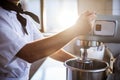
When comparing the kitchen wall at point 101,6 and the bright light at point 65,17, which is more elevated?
the kitchen wall at point 101,6

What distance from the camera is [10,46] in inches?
31.3

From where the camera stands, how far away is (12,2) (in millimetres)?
978

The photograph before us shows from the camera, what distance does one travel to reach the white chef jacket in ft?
2.60

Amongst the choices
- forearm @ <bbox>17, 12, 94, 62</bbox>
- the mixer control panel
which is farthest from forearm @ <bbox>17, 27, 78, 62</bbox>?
the mixer control panel

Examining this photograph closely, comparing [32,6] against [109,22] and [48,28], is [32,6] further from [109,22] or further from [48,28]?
[109,22]

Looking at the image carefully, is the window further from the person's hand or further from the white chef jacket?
the person's hand

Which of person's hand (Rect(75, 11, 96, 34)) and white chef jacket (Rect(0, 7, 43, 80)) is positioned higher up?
person's hand (Rect(75, 11, 96, 34))

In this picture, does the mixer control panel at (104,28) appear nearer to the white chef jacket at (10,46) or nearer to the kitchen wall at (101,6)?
the white chef jacket at (10,46)

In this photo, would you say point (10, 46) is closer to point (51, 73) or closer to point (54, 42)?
point (54, 42)

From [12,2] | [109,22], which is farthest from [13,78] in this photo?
[109,22]

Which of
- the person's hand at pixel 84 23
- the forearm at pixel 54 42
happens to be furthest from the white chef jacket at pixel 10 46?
the person's hand at pixel 84 23

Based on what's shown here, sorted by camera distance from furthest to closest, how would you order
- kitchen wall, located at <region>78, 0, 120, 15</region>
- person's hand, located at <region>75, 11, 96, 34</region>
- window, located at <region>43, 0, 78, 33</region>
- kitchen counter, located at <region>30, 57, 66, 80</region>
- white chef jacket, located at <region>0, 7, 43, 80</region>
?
window, located at <region>43, 0, 78, 33</region> → kitchen wall, located at <region>78, 0, 120, 15</region> → kitchen counter, located at <region>30, 57, 66, 80</region> → white chef jacket, located at <region>0, 7, 43, 80</region> → person's hand, located at <region>75, 11, 96, 34</region>

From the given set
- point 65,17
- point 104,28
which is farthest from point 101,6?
point 104,28

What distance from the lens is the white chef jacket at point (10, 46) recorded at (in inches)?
31.2
